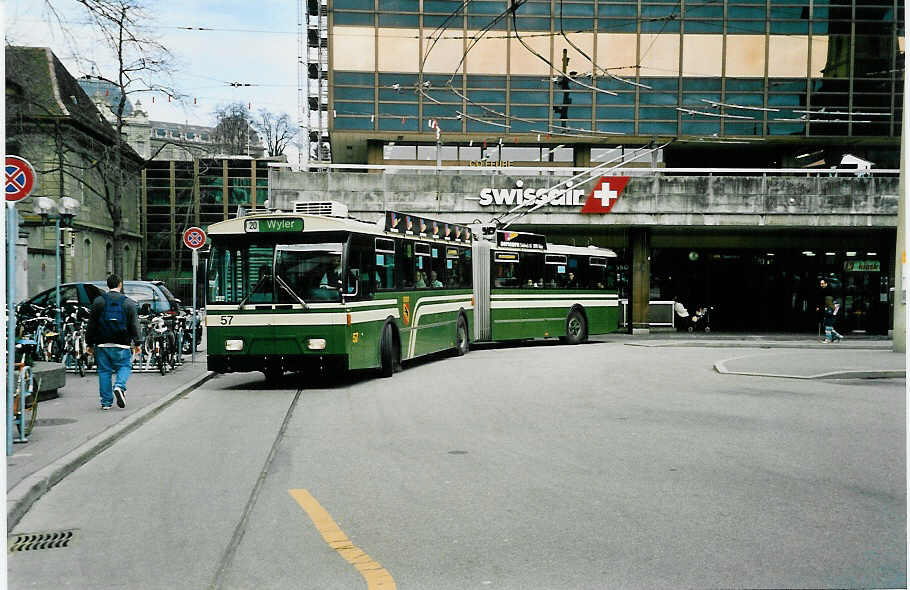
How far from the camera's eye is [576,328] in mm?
27656

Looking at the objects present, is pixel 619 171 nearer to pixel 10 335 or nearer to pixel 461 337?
pixel 461 337

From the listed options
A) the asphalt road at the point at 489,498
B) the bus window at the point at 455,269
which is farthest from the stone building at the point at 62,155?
the bus window at the point at 455,269

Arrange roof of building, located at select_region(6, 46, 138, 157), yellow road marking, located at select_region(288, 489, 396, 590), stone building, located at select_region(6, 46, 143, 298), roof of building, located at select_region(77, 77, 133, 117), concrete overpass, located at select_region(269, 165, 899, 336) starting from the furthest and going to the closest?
concrete overpass, located at select_region(269, 165, 899, 336), roof of building, located at select_region(77, 77, 133, 117), stone building, located at select_region(6, 46, 143, 298), roof of building, located at select_region(6, 46, 138, 157), yellow road marking, located at select_region(288, 489, 396, 590)

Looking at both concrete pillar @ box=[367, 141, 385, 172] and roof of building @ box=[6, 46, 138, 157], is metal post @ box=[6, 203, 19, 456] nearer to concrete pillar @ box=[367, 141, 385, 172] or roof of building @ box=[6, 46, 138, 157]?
roof of building @ box=[6, 46, 138, 157]

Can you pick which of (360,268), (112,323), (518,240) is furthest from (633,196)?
(112,323)

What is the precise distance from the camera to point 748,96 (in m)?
36.8

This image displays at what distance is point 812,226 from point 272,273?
78.6 ft

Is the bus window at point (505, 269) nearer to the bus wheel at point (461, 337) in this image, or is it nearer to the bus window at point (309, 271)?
the bus wheel at point (461, 337)

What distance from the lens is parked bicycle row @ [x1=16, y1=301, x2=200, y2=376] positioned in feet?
56.3

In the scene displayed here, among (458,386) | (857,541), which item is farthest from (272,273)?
(857,541)

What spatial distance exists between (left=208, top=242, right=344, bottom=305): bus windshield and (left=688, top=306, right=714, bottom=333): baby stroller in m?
22.9

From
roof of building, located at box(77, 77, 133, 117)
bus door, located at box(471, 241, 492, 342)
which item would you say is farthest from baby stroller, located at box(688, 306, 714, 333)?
roof of building, located at box(77, 77, 133, 117)

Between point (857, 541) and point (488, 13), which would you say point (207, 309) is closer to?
point (857, 541)

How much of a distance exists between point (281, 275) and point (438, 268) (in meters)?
5.98
